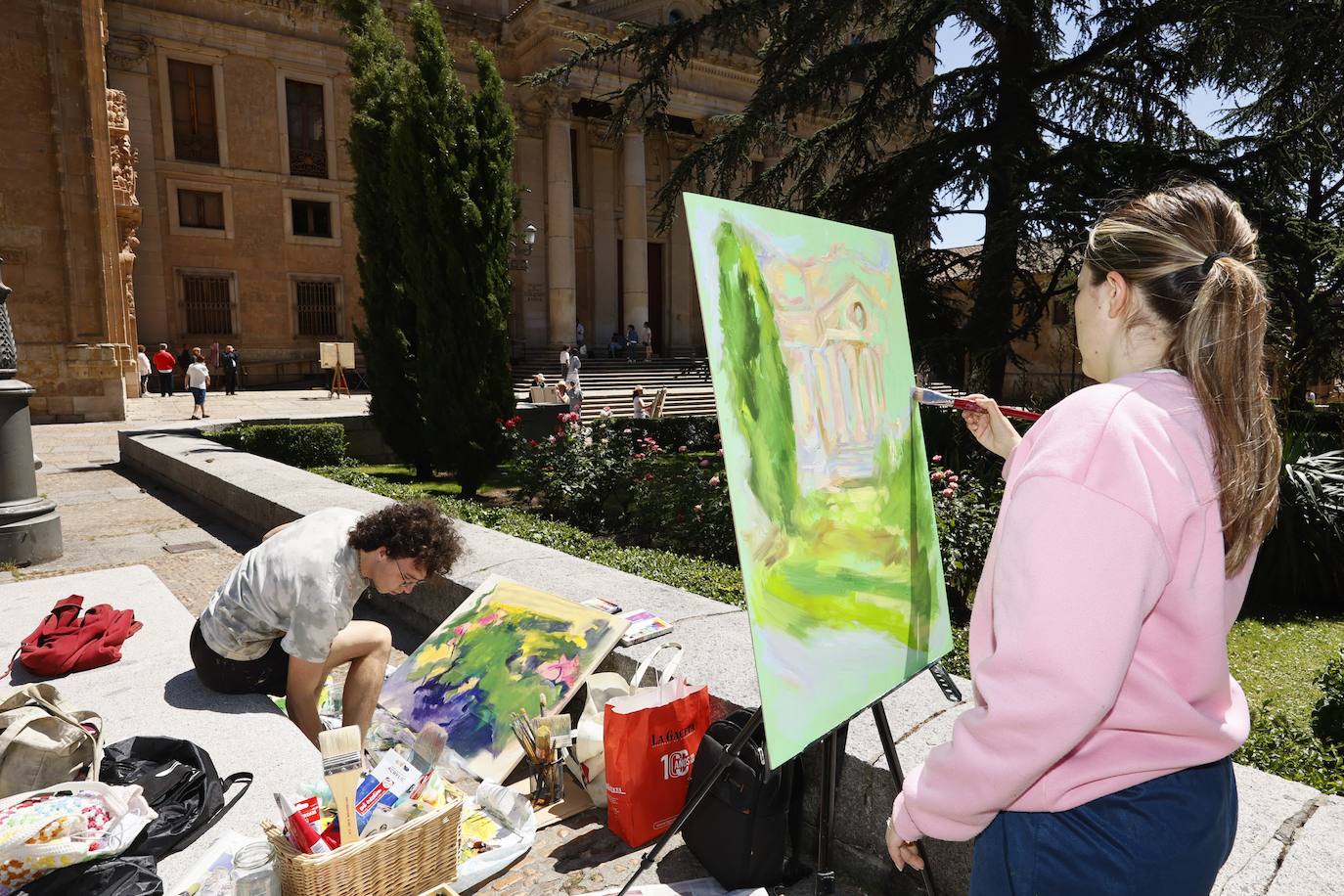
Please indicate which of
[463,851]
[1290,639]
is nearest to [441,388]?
[463,851]

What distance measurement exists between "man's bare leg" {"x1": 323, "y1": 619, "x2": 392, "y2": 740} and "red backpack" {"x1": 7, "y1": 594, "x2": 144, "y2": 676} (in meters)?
1.35

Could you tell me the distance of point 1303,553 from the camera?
6469mm

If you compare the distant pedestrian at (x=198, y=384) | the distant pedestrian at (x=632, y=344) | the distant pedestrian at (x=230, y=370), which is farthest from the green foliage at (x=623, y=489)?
the distant pedestrian at (x=632, y=344)

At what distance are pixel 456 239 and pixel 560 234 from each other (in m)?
20.6

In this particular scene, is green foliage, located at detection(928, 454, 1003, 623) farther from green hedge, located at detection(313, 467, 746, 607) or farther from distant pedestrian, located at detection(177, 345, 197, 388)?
distant pedestrian, located at detection(177, 345, 197, 388)

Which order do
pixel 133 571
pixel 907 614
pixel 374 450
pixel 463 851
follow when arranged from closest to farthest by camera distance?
pixel 907 614 < pixel 463 851 < pixel 133 571 < pixel 374 450

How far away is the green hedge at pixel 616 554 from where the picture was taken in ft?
19.2

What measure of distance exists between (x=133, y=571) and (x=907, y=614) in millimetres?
6008

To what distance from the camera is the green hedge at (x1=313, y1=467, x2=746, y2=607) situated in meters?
5.86

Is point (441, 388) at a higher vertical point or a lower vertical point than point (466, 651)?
higher

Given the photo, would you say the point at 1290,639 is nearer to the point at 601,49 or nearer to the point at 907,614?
the point at 907,614

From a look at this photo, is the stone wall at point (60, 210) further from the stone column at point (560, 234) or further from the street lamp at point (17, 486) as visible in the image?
the stone column at point (560, 234)

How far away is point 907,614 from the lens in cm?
245

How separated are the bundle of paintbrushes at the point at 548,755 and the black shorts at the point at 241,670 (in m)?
1.27
